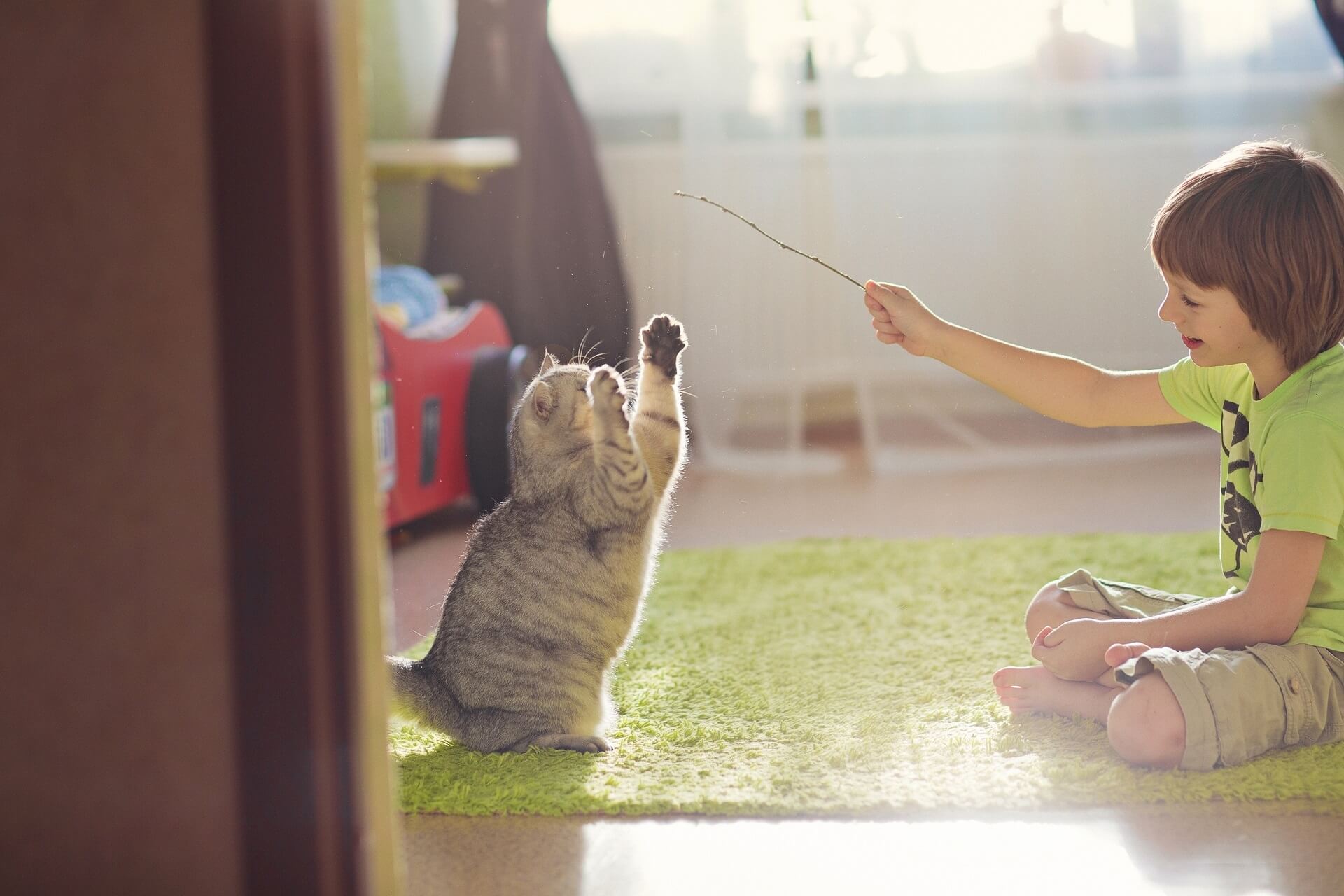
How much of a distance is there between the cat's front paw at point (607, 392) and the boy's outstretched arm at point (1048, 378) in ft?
1.07

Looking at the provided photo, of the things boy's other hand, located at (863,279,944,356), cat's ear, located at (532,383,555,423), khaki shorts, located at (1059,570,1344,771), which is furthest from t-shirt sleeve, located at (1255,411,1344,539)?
cat's ear, located at (532,383,555,423)

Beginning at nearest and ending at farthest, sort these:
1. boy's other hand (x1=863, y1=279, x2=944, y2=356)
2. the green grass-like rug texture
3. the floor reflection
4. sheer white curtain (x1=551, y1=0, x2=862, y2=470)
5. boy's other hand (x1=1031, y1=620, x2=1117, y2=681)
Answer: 1. the floor reflection
2. the green grass-like rug texture
3. boy's other hand (x1=1031, y1=620, x2=1117, y2=681)
4. boy's other hand (x1=863, y1=279, x2=944, y2=356)
5. sheer white curtain (x1=551, y1=0, x2=862, y2=470)

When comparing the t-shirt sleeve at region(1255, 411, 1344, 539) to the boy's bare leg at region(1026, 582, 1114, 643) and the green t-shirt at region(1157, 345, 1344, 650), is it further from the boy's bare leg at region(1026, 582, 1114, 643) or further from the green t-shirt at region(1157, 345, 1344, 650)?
the boy's bare leg at region(1026, 582, 1114, 643)

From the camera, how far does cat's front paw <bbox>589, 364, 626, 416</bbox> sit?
3.81ft

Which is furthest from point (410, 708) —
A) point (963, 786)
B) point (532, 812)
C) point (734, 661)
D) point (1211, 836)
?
point (1211, 836)

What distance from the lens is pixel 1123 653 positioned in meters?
1.09

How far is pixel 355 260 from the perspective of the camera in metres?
0.69

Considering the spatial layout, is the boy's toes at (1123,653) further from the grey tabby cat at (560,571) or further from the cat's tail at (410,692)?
the cat's tail at (410,692)

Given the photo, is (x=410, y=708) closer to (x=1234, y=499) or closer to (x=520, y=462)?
(x=520, y=462)

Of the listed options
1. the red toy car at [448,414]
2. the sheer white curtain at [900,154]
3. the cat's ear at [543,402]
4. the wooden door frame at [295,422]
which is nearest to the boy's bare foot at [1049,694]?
the sheer white curtain at [900,154]

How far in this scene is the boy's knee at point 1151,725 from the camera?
105 centimetres

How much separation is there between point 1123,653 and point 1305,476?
24 cm

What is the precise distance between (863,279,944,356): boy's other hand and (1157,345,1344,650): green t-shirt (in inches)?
12.5

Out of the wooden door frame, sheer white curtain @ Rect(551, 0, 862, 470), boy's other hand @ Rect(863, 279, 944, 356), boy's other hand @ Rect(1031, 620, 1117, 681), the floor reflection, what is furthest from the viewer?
sheer white curtain @ Rect(551, 0, 862, 470)
